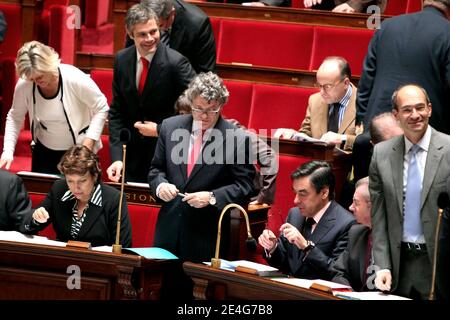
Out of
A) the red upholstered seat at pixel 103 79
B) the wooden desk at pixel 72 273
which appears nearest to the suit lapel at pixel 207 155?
the wooden desk at pixel 72 273

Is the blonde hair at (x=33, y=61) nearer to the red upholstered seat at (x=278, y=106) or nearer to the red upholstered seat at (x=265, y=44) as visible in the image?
the red upholstered seat at (x=278, y=106)

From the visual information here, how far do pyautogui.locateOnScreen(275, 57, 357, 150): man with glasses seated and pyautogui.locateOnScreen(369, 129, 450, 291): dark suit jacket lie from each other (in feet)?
2.84

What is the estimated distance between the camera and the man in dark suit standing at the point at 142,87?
3.35 m

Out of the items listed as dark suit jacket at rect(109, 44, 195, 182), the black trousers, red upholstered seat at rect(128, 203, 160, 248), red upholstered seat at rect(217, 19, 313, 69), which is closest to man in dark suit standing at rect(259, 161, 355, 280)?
red upholstered seat at rect(128, 203, 160, 248)

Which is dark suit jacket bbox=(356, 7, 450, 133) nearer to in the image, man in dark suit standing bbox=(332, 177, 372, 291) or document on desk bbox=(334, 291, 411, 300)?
man in dark suit standing bbox=(332, 177, 372, 291)

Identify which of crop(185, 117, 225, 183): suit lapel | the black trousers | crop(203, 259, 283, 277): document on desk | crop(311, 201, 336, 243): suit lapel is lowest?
crop(203, 259, 283, 277): document on desk

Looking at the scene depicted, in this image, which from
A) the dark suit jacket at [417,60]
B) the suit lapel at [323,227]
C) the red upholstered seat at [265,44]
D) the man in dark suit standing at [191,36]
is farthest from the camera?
the red upholstered seat at [265,44]

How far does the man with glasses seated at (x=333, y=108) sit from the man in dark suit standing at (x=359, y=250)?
0.75 metres

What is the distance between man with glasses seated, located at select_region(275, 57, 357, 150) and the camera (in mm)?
3514

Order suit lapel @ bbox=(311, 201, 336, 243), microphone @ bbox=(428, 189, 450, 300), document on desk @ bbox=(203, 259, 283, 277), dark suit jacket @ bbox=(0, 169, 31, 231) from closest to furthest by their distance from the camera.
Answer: microphone @ bbox=(428, 189, 450, 300) → document on desk @ bbox=(203, 259, 283, 277) → suit lapel @ bbox=(311, 201, 336, 243) → dark suit jacket @ bbox=(0, 169, 31, 231)

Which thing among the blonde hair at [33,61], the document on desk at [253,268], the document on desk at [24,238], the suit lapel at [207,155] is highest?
the blonde hair at [33,61]

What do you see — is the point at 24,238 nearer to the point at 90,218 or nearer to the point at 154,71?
the point at 90,218

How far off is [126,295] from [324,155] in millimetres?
891
